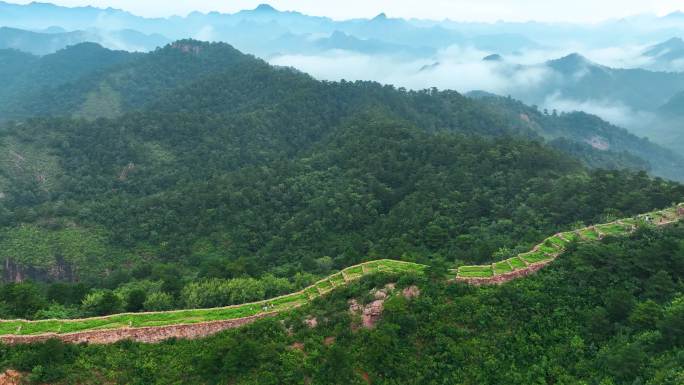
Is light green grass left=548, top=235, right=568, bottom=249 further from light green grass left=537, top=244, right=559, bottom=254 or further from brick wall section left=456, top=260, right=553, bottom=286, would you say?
brick wall section left=456, top=260, right=553, bottom=286

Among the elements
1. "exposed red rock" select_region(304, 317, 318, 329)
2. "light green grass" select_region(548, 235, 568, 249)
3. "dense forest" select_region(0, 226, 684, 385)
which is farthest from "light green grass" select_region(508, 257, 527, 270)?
"exposed red rock" select_region(304, 317, 318, 329)

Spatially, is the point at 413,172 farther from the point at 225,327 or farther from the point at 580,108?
the point at 580,108

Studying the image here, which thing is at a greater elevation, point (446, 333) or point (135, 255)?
point (446, 333)

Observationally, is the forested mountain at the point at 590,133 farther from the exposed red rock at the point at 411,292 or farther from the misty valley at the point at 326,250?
the exposed red rock at the point at 411,292

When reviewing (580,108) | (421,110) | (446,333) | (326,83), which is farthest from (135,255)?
(580,108)

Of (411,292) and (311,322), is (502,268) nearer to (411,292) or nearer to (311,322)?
(411,292)

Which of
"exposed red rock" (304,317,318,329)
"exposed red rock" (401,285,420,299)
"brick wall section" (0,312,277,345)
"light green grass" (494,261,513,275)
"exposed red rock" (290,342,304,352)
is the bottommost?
"brick wall section" (0,312,277,345)
